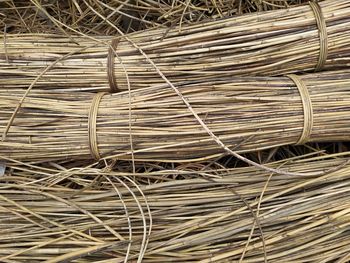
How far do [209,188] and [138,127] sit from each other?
225mm

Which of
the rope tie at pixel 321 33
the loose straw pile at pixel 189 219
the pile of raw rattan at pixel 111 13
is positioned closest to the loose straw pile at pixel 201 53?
the rope tie at pixel 321 33

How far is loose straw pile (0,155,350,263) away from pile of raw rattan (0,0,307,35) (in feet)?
1.45

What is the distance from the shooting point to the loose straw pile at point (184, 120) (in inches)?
43.0

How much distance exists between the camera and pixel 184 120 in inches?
43.4

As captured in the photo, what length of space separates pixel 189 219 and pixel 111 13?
0.60 meters

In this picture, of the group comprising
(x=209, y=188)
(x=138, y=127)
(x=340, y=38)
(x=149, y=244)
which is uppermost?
(x=340, y=38)

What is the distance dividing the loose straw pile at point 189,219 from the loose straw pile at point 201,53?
0.77 ft

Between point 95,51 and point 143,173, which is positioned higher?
point 95,51

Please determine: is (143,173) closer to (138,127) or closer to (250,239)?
(138,127)

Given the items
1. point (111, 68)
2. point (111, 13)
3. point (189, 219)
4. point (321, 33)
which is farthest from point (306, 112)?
point (111, 13)

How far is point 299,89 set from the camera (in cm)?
110

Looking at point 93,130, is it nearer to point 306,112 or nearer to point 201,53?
point 201,53

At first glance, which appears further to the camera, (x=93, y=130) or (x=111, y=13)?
(x=111, y=13)

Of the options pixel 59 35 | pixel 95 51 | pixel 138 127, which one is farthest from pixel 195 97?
pixel 59 35
